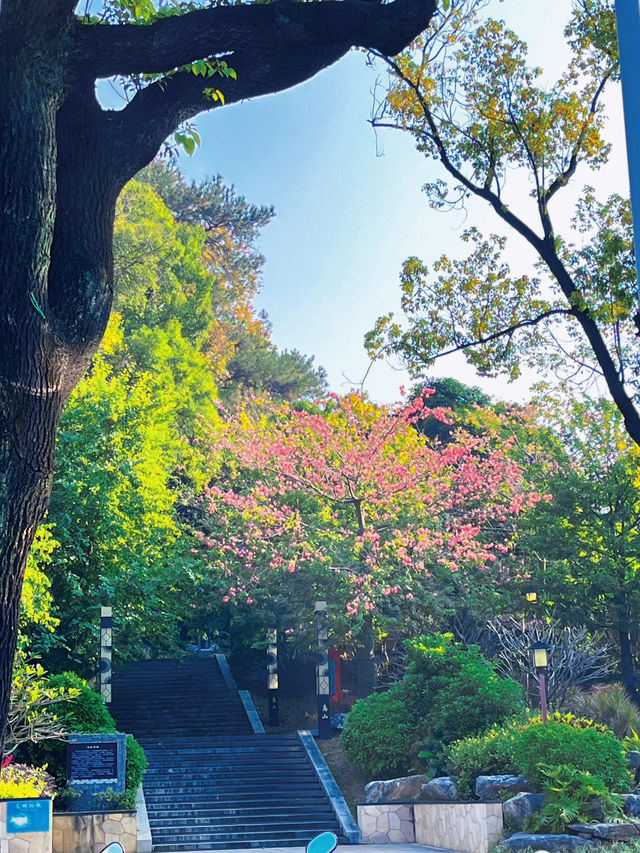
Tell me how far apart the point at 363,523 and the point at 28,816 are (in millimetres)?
10453

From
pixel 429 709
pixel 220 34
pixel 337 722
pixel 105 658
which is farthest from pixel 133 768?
pixel 220 34

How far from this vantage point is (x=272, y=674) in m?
25.2

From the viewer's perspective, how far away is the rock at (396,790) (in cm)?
1781

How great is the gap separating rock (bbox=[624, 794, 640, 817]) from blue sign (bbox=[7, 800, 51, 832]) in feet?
27.0

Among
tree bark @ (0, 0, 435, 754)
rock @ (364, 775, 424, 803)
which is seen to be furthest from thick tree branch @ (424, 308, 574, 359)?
rock @ (364, 775, 424, 803)

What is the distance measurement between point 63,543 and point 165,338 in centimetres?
1261

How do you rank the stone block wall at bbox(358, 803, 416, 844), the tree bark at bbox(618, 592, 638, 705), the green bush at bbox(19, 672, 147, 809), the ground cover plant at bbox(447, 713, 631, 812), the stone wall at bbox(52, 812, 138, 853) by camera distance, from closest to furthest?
the ground cover plant at bbox(447, 713, 631, 812) < the stone wall at bbox(52, 812, 138, 853) < the stone block wall at bbox(358, 803, 416, 844) < the green bush at bbox(19, 672, 147, 809) < the tree bark at bbox(618, 592, 638, 705)

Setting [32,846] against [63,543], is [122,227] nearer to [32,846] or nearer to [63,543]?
[63,543]

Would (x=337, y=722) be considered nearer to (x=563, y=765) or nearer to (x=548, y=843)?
(x=563, y=765)

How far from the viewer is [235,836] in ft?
58.6

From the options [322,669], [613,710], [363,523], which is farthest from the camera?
[363,523]

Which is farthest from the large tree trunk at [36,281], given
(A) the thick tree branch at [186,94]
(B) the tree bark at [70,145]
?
(A) the thick tree branch at [186,94]

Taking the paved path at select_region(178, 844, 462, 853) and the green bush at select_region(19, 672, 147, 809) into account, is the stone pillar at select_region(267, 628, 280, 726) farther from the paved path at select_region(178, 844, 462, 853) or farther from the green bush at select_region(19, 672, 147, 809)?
the paved path at select_region(178, 844, 462, 853)

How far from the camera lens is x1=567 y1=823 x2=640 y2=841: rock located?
12.2 metres
